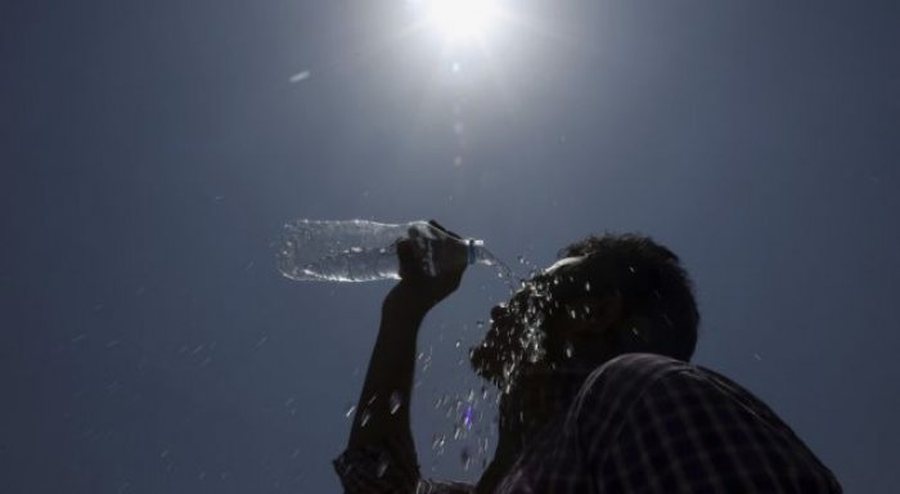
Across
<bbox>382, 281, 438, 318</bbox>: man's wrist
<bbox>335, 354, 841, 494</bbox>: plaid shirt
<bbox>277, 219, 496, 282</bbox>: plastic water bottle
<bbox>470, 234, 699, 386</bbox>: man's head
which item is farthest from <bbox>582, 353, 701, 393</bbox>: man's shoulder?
<bbox>277, 219, 496, 282</bbox>: plastic water bottle

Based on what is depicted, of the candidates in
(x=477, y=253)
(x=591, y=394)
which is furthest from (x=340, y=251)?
(x=591, y=394)

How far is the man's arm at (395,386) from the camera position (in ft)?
10.3

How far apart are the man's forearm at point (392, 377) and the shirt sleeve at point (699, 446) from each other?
73.3 inches

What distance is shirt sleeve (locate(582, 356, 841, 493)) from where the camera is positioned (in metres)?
1.29

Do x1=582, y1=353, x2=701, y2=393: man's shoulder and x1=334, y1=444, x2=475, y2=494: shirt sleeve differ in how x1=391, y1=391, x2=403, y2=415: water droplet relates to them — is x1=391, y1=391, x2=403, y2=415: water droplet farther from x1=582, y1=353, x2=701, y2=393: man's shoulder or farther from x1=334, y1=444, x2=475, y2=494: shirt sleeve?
x1=582, y1=353, x2=701, y2=393: man's shoulder

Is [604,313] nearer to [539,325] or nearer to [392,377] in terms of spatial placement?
[539,325]

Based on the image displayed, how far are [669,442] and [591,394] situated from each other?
0.25 metres

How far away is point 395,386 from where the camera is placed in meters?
3.37

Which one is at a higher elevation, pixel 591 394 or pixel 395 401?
pixel 591 394

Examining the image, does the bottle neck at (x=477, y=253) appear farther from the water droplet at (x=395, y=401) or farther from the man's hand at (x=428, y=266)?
the water droplet at (x=395, y=401)

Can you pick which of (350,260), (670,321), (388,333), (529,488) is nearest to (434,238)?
(388,333)

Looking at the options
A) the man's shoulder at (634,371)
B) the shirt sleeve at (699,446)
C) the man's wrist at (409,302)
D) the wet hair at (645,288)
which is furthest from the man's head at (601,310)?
the shirt sleeve at (699,446)

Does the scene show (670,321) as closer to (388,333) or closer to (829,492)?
(388,333)

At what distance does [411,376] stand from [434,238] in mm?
815
